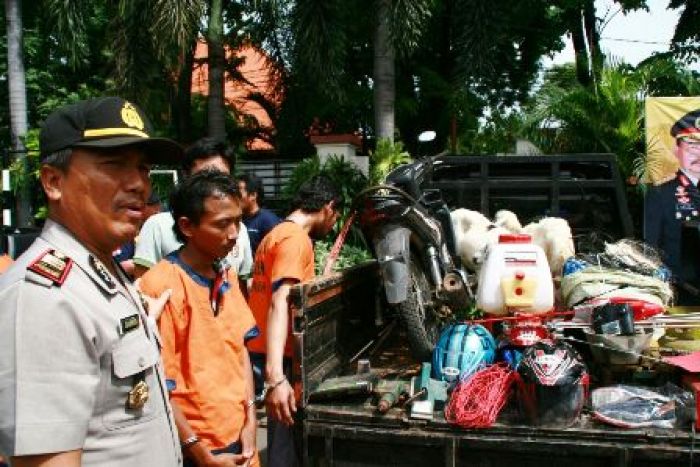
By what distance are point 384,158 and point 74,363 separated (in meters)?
8.24

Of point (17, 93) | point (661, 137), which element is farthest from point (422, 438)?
point (17, 93)

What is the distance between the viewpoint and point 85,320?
135cm

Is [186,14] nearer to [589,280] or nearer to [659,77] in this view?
[659,77]

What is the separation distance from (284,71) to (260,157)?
223 centimetres

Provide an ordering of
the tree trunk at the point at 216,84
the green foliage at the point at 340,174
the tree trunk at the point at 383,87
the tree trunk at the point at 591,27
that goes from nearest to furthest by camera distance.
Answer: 1. the green foliage at the point at 340,174
2. the tree trunk at the point at 383,87
3. the tree trunk at the point at 216,84
4. the tree trunk at the point at 591,27

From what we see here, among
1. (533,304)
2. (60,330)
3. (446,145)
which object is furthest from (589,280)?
Answer: (446,145)

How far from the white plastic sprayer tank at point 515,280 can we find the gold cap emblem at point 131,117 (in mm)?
2008

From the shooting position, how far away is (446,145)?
544 inches

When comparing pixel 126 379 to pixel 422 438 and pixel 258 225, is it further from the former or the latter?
pixel 258 225

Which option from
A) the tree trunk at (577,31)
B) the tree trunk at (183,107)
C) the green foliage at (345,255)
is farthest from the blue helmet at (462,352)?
the tree trunk at (183,107)

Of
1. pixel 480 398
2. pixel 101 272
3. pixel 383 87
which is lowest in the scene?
pixel 480 398

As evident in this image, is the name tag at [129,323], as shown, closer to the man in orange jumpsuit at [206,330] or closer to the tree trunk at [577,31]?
the man in orange jumpsuit at [206,330]

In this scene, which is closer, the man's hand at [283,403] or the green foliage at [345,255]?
the man's hand at [283,403]

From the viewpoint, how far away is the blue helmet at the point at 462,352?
2.91 meters
